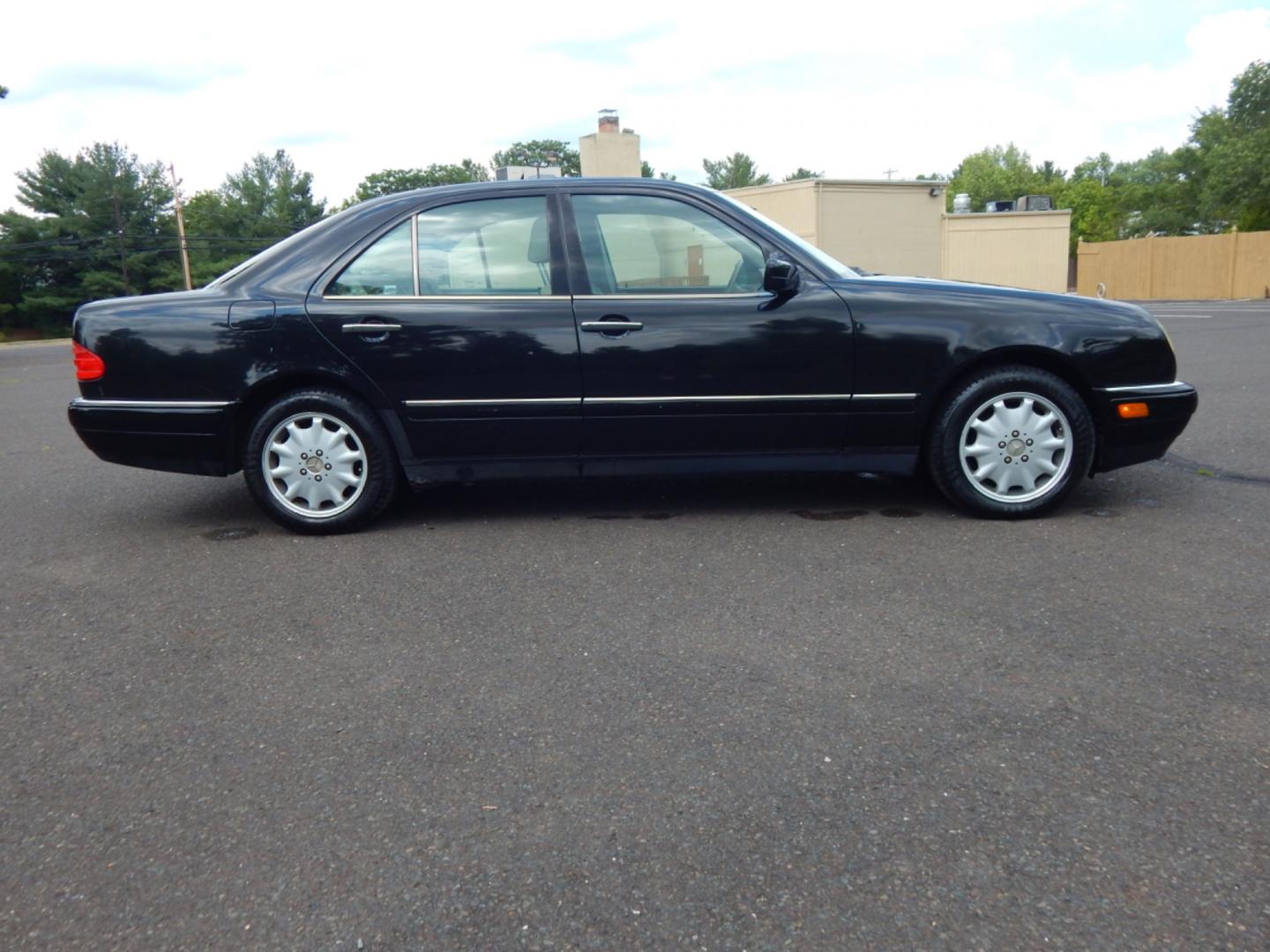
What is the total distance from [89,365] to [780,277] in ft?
10.3

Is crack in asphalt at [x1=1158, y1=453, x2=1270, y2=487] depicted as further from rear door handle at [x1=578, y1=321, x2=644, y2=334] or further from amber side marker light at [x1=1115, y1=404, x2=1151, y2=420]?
rear door handle at [x1=578, y1=321, x2=644, y2=334]

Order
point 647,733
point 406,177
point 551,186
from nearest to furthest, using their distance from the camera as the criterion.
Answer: point 647,733, point 551,186, point 406,177

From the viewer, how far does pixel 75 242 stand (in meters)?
60.0

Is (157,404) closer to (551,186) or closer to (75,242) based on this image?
(551,186)

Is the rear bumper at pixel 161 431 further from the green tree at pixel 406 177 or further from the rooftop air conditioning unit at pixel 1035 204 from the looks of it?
the green tree at pixel 406 177

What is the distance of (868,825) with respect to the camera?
2494 mm

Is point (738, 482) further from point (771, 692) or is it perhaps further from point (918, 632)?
point (771, 692)

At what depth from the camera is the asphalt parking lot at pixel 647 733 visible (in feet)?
7.30

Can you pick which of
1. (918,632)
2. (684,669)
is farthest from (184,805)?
(918,632)

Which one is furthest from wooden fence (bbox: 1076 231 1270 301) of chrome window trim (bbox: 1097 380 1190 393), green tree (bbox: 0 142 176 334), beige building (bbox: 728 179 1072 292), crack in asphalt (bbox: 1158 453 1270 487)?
green tree (bbox: 0 142 176 334)

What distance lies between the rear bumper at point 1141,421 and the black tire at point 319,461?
328 cm

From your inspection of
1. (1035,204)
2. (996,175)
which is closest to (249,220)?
(1035,204)

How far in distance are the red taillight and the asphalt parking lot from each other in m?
0.79

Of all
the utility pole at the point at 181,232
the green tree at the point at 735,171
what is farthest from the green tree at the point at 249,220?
the green tree at the point at 735,171
